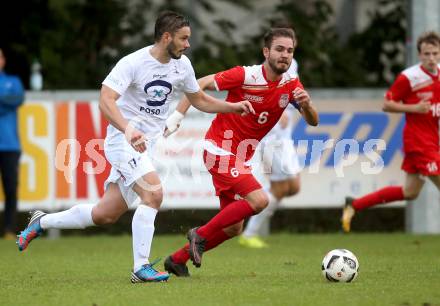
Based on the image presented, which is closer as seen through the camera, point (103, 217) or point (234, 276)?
point (103, 217)

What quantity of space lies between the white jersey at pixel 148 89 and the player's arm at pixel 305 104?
87 centimetres

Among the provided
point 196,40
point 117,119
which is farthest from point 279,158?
point 117,119

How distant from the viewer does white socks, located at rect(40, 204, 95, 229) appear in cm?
881

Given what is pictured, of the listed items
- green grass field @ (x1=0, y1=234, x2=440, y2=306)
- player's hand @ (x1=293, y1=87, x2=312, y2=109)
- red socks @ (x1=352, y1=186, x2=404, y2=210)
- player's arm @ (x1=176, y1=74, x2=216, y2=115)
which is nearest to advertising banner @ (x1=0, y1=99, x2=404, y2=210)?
green grass field @ (x1=0, y1=234, x2=440, y2=306)

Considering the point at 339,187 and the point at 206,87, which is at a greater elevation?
the point at 206,87

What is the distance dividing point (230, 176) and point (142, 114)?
85 centimetres

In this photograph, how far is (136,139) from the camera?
25.8ft

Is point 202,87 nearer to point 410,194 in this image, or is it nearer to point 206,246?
point 206,246

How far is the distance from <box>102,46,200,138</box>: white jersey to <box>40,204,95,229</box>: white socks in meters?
0.69

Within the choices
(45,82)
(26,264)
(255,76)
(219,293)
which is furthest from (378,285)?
(45,82)

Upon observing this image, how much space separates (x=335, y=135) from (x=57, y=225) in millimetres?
6035

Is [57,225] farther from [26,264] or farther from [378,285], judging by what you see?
[378,285]

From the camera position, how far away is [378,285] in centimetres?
801

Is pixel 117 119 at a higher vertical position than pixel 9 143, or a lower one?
higher
